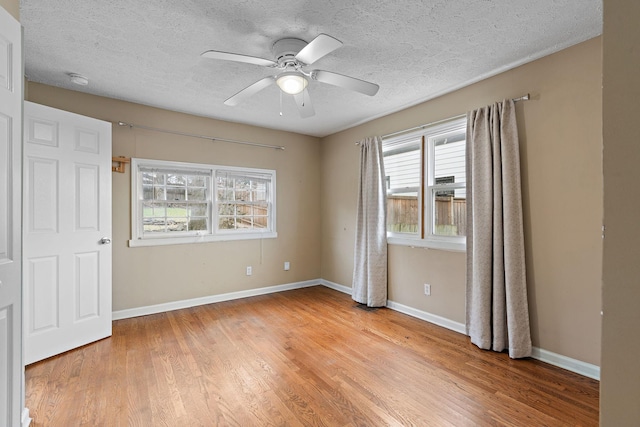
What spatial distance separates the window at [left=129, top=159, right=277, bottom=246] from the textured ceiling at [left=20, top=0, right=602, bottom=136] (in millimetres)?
1018

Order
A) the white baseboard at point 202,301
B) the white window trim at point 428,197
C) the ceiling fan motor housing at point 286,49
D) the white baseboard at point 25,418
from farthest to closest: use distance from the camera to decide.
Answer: the white baseboard at point 202,301 → the white window trim at point 428,197 → the ceiling fan motor housing at point 286,49 → the white baseboard at point 25,418

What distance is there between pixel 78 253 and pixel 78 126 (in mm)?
1199

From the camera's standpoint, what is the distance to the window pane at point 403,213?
3.77m

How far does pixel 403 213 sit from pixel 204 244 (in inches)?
106

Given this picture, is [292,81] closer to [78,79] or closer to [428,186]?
[428,186]

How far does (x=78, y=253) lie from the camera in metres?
2.90

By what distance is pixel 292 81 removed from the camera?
2361 mm

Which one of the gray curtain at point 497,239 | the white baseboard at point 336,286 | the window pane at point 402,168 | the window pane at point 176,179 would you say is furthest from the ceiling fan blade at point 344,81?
the white baseboard at point 336,286

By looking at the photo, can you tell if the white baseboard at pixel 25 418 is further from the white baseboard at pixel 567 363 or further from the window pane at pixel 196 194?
the white baseboard at pixel 567 363

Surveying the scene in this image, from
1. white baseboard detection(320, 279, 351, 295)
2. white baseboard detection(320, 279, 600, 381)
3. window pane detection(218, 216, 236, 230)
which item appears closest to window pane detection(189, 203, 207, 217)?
window pane detection(218, 216, 236, 230)

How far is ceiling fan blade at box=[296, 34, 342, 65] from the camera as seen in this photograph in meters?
1.81

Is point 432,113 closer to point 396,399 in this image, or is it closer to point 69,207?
point 396,399

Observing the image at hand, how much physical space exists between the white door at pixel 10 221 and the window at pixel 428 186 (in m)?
3.42

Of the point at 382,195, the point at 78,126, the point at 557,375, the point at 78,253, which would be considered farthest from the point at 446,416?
the point at 78,126
